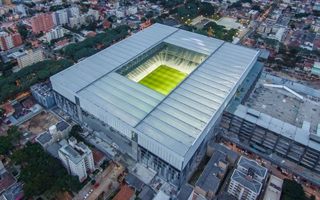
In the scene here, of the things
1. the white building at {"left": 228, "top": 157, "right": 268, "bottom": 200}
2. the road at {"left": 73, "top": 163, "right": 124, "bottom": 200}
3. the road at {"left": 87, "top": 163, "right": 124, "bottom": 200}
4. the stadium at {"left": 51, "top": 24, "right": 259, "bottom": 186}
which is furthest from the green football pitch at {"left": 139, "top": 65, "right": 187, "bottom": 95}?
the white building at {"left": 228, "top": 157, "right": 268, "bottom": 200}

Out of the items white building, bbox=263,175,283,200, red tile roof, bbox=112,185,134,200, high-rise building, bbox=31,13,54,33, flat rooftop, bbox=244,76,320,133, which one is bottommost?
red tile roof, bbox=112,185,134,200

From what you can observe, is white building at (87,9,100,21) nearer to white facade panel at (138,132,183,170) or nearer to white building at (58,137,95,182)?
white building at (58,137,95,182)

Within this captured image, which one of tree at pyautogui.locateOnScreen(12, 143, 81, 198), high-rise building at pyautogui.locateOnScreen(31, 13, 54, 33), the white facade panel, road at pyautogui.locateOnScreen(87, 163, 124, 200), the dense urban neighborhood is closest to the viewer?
tree at pyautogui.locateOnScreen(12, 143, 81, 198)

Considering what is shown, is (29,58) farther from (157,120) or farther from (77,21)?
(157,120)

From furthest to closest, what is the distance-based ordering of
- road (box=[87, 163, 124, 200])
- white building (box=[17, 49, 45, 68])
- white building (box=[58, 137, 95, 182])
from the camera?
white building (box=[17, 49, 45, 68])
road (box=[87, 163, 124, 200])
white building (box=[58, 137, 95, 182])

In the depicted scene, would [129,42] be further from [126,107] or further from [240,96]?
[240,96]

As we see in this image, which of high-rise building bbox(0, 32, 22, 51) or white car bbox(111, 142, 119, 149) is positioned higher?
high-rise building bbox(0, 32, 22, 51)

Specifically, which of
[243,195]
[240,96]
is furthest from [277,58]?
[243,195]
